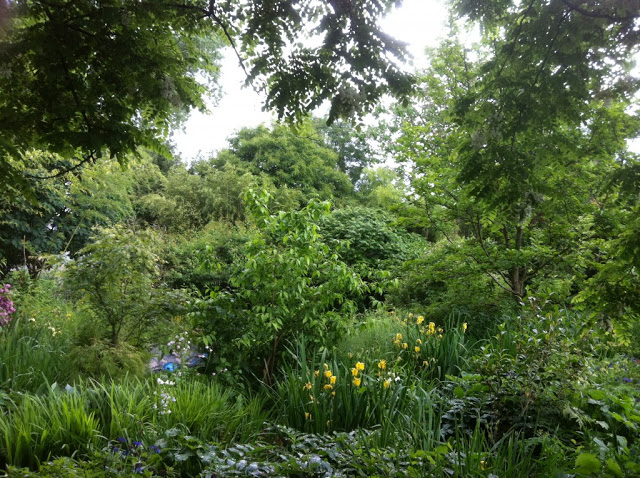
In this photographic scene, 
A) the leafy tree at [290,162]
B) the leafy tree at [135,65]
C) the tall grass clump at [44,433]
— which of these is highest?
the leafy tree at [290,162]

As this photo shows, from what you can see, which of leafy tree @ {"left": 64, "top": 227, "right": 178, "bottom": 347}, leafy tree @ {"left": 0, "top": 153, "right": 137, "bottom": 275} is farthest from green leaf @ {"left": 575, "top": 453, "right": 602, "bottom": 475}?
leafy tree @ {"left": 0, "top": 153, "right": 137, "bottom": 275}

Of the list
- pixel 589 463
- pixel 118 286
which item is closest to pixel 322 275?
pixel 118 286

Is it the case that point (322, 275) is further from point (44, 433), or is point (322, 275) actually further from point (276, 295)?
point (44, 433)

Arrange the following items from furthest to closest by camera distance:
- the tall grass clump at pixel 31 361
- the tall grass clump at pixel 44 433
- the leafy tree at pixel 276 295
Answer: the leafy tree at pixel 276 295
the tall grass clump at pixel 31 361
the tall grass clump at pixel 44 433

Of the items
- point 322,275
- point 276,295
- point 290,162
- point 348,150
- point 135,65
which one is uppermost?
point 348,150

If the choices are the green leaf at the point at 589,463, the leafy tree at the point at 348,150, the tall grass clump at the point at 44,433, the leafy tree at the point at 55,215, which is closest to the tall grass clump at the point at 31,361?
the tall grass clump at the point at 44,433

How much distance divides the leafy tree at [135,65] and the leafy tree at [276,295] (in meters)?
1.47

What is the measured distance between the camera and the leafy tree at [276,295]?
397 cm

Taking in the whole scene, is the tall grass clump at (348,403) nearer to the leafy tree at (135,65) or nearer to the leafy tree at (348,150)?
the leafy tree at (135,65)

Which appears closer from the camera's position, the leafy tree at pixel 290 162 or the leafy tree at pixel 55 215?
the leafy tree at pixel 55 215

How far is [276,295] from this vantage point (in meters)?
4.12

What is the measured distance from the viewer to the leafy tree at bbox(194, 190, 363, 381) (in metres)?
3.97

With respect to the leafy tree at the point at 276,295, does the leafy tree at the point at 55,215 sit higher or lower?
higher

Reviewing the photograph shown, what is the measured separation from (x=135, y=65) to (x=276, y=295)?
234cm
